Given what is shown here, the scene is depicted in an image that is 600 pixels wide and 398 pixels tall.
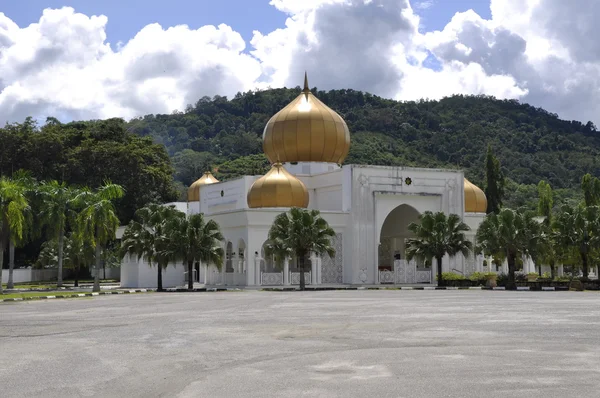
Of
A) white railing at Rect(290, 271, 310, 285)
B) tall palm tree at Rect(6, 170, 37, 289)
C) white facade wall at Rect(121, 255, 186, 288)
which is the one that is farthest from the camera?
white facade wall at Rect(121, 255, 186, 288)

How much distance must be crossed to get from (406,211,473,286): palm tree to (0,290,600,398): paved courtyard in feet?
87.8

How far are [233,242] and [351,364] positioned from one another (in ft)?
140

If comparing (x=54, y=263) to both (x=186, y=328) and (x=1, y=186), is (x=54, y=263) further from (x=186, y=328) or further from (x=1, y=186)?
(x=186, y=328)

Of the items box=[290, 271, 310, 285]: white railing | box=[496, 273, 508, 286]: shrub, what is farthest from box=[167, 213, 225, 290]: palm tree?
box=[496, 273, 508, 286]: shrub

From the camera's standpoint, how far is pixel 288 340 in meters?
16.7

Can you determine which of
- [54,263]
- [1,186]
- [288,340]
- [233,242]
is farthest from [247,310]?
[54,263]

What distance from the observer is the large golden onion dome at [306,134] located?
59031mm

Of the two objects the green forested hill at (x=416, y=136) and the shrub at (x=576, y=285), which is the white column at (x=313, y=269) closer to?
the shrub at (x=576, y=285)

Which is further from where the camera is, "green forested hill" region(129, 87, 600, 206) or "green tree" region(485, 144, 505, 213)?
"green forested hill" region(129, 87, 600, 206)

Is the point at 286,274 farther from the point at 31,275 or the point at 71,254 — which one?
the point at 31,275

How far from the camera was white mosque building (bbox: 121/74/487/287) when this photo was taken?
5400 centimetres

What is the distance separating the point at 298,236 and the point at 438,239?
9503 millimetres

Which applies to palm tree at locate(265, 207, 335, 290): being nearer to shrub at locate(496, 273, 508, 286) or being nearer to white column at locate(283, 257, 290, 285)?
white column at locate(283, 257, 290, 285)

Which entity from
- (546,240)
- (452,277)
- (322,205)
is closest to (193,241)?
(322,205)
